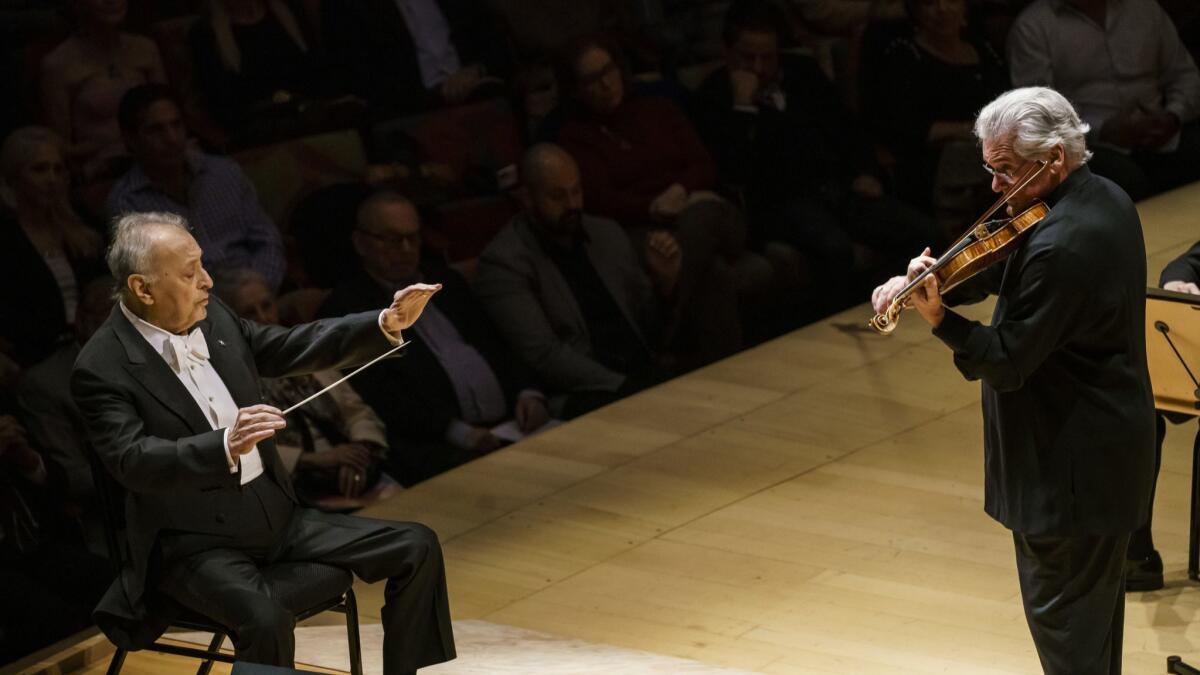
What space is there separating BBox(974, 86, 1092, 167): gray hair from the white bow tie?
146cm

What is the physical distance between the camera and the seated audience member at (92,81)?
15.8 feet

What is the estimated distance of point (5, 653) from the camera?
14.5 ft

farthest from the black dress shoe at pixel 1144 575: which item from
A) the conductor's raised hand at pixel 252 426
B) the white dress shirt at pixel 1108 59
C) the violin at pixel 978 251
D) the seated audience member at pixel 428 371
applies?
the white dress shirt at pixel 1108 59

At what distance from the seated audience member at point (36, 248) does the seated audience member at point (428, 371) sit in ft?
2.81

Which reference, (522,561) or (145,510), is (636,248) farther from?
(145,510)

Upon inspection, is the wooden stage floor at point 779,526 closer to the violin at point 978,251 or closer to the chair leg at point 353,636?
the chair leg at point 353,636

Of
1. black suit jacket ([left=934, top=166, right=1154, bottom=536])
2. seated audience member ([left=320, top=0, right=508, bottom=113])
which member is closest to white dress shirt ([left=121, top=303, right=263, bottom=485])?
black suit jacket ([left=934, top=166, right=1154, bottom=536])

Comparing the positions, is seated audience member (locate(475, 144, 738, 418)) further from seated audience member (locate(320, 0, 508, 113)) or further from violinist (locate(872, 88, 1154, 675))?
violinist (locate(872, 88, 1154, 675))

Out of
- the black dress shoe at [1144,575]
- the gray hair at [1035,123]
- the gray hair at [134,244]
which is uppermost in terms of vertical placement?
the gray hair at [134,244]

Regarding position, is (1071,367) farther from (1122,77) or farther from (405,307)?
(1122,77)

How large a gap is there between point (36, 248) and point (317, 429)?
96 cm

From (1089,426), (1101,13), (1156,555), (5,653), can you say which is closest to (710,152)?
(1101,13)

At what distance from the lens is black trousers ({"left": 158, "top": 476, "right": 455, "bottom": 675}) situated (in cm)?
328

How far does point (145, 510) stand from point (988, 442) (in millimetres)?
1525
